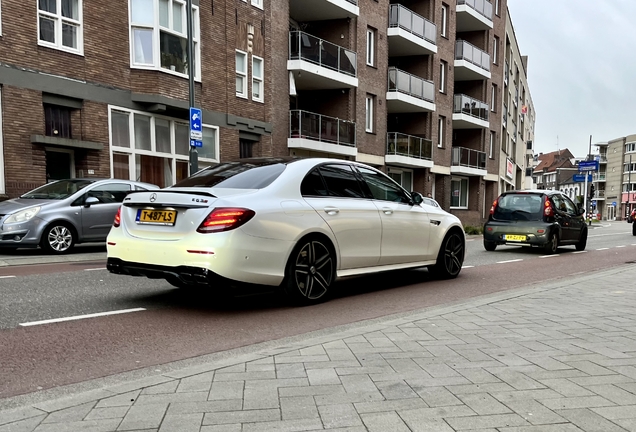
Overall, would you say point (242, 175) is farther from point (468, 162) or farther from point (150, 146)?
point (468, 162)

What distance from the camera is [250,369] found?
3.49m

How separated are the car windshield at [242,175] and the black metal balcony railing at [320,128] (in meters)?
15.5

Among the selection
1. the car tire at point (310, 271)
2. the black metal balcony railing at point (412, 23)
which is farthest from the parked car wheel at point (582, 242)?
the black metal balcony railing at point (412, 23)

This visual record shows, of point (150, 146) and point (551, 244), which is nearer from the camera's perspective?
point (551, 244)

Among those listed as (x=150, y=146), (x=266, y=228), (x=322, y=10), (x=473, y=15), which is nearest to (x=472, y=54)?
(x=473, y=15)

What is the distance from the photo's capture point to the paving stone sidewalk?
2723 millimetres

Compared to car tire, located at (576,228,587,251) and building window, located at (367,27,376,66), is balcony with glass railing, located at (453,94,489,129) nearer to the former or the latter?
building window, located at (367,27,376,66)

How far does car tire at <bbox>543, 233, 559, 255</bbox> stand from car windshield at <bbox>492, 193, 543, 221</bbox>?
2.02ft

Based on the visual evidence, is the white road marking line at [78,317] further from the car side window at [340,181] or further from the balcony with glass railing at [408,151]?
the balcony with glass railing at [408,151]

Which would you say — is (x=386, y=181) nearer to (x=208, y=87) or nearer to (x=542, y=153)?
(x=208, y=87)

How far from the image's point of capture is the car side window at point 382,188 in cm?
697

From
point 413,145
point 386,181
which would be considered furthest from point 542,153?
point 386,181

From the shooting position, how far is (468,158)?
33.4 meters

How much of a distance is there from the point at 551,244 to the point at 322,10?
15.2 m
